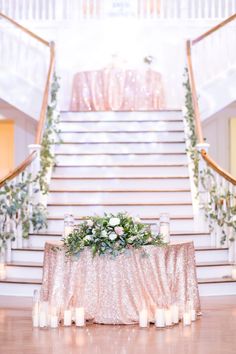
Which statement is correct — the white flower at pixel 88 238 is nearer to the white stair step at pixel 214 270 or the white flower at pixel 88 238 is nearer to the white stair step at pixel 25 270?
the white stair step at pixel 25 270

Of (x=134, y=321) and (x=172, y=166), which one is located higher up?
(x=172, y=166)

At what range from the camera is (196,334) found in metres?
4.75

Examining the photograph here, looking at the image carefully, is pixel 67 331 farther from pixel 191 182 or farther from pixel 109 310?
pixel 191 182

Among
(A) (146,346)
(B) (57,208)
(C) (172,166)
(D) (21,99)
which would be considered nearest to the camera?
(A) (146,346)

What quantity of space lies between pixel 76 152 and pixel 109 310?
13.4 feet

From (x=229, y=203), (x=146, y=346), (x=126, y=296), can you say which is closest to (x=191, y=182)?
(x=229, y=203)

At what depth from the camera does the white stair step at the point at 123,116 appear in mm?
9508

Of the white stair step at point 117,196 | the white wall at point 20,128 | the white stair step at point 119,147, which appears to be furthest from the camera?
the white wall at point 20,128

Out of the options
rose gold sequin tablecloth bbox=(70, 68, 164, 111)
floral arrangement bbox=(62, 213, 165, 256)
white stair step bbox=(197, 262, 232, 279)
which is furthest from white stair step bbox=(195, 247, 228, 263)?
rose gold sequin tablecloth bbox=(70, 68, 164, 111)

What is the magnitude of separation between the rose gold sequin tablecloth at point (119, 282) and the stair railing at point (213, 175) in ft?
5.72

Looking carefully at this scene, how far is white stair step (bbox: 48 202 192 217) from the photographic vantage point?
25.5ft

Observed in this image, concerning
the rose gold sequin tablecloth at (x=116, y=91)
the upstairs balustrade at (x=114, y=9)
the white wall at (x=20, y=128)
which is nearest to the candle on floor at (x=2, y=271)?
the rose gold sequin tablecloth at (x=116, y=91)

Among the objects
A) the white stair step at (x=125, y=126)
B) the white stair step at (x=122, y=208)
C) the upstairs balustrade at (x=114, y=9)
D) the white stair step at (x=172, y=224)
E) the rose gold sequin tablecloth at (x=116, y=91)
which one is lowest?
the white stair step at (x=172, y=224)

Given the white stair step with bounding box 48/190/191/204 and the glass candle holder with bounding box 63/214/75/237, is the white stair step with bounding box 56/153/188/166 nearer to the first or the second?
the white stair step with bounding box 48/190/191/204
